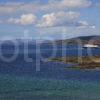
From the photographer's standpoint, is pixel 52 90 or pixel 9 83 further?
pixel 9 83

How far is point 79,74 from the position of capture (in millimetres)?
50094

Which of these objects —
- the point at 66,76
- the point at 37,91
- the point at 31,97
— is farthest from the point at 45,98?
the point at 66,76

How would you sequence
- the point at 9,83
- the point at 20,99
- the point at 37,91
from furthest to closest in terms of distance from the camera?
the point at 9,83 < the point at 37,91 < the point at 20,99

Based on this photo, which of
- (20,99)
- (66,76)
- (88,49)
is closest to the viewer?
(20,99)

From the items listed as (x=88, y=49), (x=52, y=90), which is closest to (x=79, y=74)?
(x=52, y=90)

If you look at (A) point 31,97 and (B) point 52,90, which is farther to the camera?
(B) point 52,90

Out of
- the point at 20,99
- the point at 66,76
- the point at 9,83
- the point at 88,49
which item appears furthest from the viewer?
the point at 88,49

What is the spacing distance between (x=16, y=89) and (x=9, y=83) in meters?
4.25

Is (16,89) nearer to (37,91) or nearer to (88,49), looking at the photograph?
(37,91)

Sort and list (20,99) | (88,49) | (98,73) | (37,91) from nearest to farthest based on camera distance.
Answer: (20,99), (37,91), (98,73), (88,49)

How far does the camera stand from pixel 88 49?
11075cm

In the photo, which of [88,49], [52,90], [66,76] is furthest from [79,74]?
[88,49]

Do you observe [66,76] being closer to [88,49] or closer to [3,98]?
[3,98]

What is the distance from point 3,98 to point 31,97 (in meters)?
1.82
